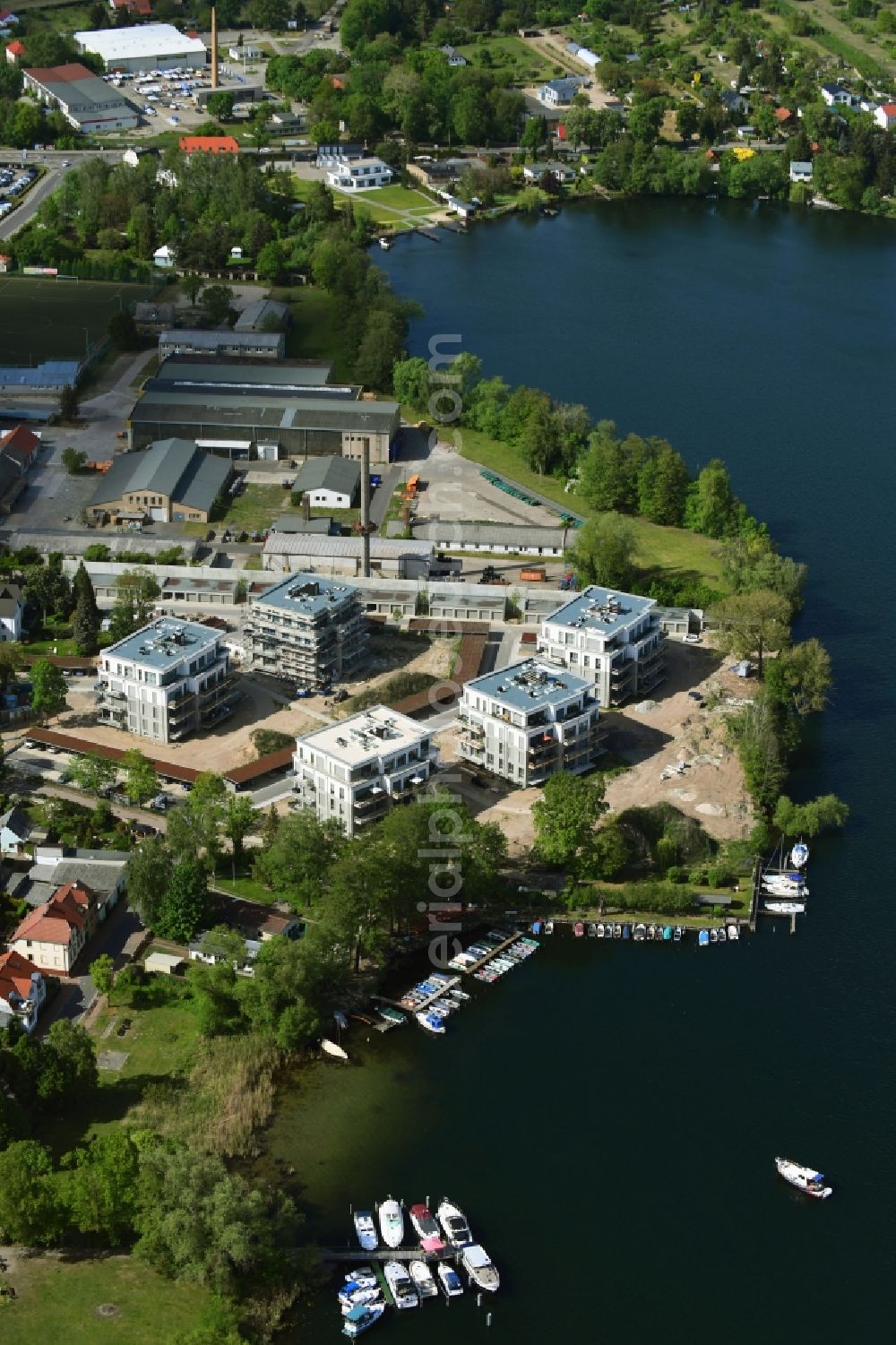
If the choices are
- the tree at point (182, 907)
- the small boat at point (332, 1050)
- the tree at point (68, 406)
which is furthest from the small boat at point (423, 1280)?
the tree at point (68, 406)

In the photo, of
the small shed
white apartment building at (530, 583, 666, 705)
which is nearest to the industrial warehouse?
white apartment building at (530, 583, 666, 705)

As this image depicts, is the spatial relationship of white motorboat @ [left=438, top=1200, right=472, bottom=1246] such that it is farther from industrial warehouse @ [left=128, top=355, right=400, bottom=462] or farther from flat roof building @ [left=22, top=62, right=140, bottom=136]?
flat roof building @ [left=22, top=62, right=140, bottom=136]

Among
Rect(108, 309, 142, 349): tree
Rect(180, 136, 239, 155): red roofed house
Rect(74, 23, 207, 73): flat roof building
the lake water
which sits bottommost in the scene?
the lake water

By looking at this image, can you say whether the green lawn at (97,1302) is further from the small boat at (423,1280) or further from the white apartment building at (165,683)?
the white apartment building at (165,683)

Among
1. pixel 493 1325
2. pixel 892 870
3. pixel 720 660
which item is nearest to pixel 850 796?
pixel 892 870

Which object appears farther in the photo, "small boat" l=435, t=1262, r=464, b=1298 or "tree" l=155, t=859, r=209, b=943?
"tree" l=155, t=859, r=209, b=943

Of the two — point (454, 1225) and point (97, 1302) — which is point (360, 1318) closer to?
point (454, 1225)

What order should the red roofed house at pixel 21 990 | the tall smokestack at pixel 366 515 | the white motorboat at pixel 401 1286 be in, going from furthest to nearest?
the tall smokestack at pixel 366 515 → the red roofed house at pixel 21 990 → the white motorboat at pixel 401 1286

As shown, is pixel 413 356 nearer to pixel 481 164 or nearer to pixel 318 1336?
pixel 481 164
